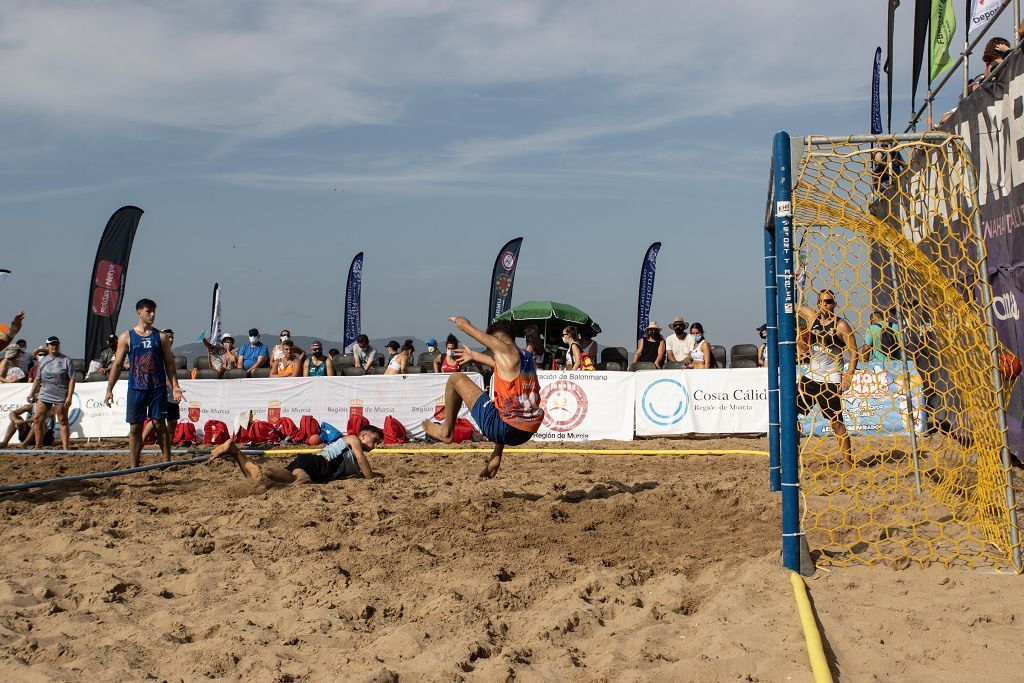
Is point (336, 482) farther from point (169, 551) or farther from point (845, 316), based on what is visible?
point (845, 316)

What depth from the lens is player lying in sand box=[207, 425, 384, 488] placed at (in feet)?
24.0

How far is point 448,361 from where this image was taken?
1398 cm

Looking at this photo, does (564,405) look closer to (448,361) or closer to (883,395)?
(448,361)

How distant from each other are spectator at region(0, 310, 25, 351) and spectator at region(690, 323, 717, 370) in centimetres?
902

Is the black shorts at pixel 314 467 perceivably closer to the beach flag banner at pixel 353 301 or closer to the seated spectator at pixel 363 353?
the seated spectator at pixel 363 353

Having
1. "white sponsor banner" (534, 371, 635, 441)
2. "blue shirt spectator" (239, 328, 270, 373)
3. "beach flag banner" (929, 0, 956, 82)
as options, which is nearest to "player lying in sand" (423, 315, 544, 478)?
"white sponsor banner" (534, 371, 635, 441)

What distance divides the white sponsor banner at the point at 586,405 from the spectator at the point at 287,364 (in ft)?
15.7

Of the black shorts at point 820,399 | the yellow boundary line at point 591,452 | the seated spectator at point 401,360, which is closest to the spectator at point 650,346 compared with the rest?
the yellow boundary line at point 591,452

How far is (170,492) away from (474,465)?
11.5 feet

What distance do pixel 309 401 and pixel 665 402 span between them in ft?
18.4

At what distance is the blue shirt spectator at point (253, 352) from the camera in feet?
54.2

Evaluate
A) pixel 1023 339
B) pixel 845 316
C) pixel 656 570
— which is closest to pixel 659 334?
pixel 1023 339

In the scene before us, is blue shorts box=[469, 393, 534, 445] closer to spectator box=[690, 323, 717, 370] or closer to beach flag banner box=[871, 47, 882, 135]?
spectator box=[690, 323, 717, 370]

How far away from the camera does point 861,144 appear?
5402 mm
